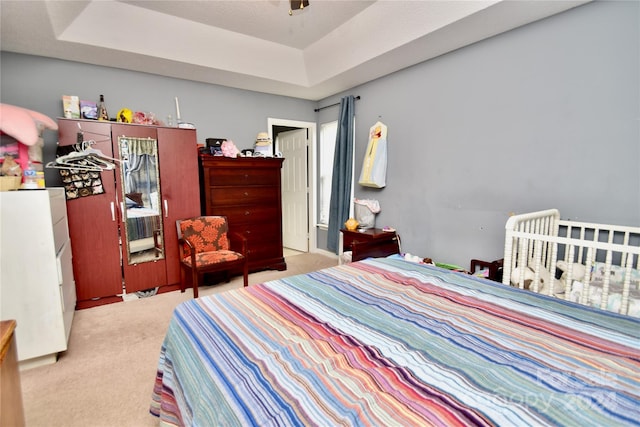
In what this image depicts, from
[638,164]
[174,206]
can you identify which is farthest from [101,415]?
[638,164]

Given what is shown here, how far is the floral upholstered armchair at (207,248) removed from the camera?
2.90 metres

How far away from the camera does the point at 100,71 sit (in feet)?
10.3

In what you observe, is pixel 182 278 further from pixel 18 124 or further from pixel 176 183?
pixel 18 124

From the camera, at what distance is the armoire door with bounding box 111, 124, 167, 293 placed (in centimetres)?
289

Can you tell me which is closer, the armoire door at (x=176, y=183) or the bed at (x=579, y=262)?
the bed at (x=579, y=262)

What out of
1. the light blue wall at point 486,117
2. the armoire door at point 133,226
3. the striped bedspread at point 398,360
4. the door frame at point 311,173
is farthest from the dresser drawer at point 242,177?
the striped bedspread at point 398,360

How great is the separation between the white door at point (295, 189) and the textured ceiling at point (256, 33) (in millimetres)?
1288

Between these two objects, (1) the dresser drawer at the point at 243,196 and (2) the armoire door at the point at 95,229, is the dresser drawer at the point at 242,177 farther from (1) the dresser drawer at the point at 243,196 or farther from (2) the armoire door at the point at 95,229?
(2) the armoire door at the point at 95,229

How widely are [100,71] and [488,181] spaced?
4033 mm

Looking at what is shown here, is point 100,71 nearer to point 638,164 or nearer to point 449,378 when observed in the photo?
A: point 449,378

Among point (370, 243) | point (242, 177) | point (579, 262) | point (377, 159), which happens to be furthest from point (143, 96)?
point (579, 262)

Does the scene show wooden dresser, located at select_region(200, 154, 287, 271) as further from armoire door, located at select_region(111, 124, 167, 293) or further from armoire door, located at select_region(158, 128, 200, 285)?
armoire door, located at select_region(111, 124, 167, 293)

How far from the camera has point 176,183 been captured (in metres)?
3.19

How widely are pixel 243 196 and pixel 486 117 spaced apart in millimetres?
2687
